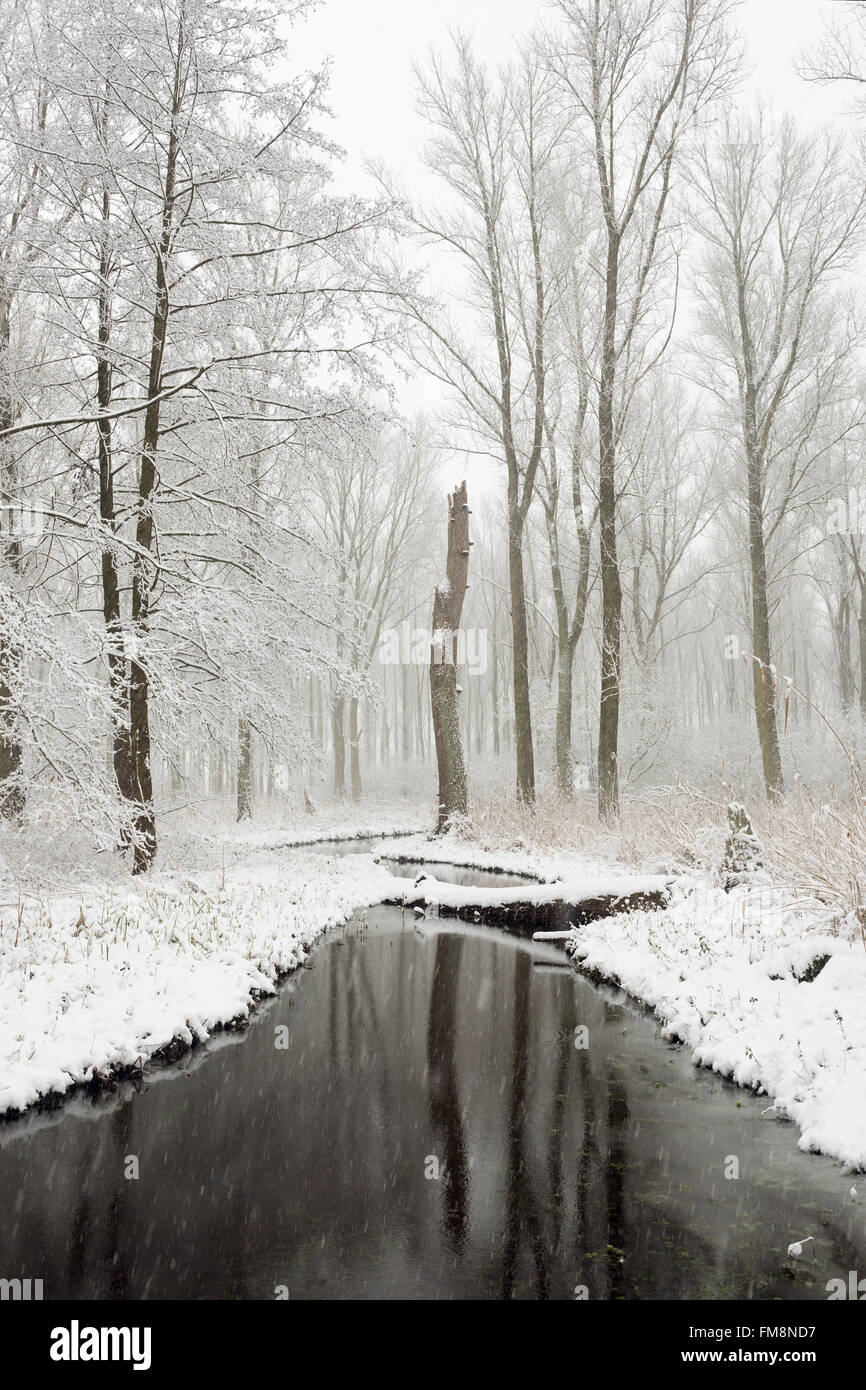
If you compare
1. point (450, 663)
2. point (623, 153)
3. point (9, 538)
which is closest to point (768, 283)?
point (623, 153)

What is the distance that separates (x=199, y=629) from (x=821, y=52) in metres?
9.87

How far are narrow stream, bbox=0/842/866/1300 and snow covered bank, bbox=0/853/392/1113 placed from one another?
0.31 metres

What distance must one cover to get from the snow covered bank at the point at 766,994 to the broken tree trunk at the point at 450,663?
867 centimetres

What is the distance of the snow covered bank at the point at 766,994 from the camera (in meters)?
4.93

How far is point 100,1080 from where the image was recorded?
18.1 feet

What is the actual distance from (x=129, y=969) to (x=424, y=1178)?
330 centimetres

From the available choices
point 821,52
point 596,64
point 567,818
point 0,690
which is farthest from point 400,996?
point 596,64

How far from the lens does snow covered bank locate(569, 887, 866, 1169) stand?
493cm

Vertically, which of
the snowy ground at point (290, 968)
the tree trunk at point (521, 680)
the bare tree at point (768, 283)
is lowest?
the snowy ground at point (290, 968)

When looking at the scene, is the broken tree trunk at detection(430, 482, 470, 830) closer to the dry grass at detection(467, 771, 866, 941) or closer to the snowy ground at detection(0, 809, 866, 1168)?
the dry grass at detection(467, 771, 866, 941)

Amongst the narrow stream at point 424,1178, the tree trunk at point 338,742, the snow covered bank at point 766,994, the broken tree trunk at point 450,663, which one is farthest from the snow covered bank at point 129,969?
the tree trunk at point 338,742

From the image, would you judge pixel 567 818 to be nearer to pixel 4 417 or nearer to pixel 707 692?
pixel 4 417

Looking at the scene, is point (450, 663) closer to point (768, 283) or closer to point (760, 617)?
point (760, 617)

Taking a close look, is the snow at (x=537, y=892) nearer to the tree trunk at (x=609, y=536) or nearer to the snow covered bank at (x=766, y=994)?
the snow covered bank at (x=766, y=994)
